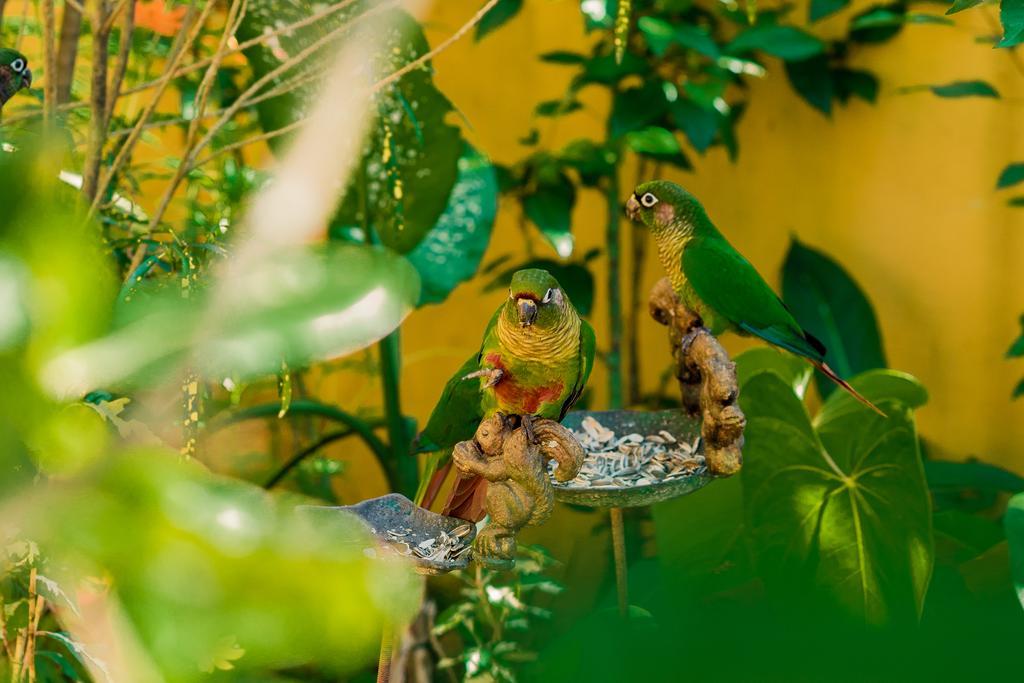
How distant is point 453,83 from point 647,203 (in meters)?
1.18

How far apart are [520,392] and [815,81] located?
115cm

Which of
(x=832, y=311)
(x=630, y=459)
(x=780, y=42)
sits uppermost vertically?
(x=780, y=42)

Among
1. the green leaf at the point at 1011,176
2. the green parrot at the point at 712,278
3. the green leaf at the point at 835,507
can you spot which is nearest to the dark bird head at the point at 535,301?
the green parrot at the point at 712,278

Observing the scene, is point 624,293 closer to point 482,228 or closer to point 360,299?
point 482,228

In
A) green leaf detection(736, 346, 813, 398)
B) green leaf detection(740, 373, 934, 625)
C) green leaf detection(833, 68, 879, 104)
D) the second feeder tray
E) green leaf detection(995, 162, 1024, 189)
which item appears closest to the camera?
the second feeder tray

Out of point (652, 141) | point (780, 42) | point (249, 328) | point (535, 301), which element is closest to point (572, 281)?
point (652, 141)

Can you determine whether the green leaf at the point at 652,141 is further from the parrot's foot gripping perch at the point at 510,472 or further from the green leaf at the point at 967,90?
the parrot's foot gripping perch at the point at 510,472

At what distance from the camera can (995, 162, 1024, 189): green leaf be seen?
1467 millimetres

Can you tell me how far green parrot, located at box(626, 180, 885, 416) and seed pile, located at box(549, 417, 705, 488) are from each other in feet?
0.40

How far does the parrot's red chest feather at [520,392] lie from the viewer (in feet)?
2.60

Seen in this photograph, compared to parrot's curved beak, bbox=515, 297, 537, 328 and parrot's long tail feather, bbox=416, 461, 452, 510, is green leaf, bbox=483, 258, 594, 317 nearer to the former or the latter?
parrot's long tail feather, bbox=416, 461, 452, 510

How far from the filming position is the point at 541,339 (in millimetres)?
769

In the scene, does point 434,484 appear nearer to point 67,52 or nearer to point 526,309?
point 526,309

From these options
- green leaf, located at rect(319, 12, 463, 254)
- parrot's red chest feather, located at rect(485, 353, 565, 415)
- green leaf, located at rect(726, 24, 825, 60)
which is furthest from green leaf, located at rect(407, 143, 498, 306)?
parrot's red chest feather, located at rect(485, 353, 565, 415)
